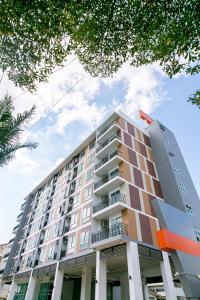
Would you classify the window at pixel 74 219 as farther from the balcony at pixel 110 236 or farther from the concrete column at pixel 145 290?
the concrete column at pixel 145 290

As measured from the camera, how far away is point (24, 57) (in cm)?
924

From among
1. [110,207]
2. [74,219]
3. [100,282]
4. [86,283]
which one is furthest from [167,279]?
[74,219]

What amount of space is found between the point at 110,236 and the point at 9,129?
13.0 metres

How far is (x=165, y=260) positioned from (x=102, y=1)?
1801 cm

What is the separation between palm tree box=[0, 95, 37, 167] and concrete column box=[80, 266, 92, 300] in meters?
17.4

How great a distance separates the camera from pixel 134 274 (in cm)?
1423

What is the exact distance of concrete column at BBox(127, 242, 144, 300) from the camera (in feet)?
44.2

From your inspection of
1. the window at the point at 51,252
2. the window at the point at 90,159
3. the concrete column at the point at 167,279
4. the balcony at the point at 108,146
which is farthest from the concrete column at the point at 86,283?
the balcony at the point at 108,146

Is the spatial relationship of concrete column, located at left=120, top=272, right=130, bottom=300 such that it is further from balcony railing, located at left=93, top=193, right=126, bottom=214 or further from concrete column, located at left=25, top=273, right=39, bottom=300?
concrete column, located at left=25, top=273, right=39, bottom=300

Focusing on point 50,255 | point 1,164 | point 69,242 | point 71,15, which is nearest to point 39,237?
point 50,255

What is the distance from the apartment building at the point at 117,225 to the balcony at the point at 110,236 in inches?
3.2

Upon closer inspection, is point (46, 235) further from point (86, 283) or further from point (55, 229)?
point (86, 283)

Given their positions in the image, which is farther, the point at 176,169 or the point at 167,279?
the point at 176,169

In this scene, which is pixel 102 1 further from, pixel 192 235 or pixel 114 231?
pixel 192 235
